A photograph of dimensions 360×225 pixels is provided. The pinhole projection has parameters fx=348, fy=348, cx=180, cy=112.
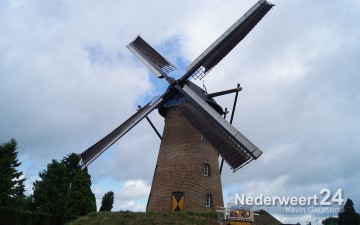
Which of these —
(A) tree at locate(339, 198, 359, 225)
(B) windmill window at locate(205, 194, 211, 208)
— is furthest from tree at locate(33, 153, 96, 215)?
(A) tree at locate(339, 198, 359, 225)

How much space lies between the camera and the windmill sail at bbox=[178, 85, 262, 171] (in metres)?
19.1

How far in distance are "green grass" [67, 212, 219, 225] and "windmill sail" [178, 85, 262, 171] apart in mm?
3734

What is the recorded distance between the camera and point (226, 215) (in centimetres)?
2002

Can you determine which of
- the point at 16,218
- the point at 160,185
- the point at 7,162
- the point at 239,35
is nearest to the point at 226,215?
the point at 160,185

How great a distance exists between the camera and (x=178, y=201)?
22344 millimetres

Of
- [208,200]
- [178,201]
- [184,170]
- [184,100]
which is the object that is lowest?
[178,201]

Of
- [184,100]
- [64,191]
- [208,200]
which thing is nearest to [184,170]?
[208,200]

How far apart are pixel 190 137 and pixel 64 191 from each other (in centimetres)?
2125

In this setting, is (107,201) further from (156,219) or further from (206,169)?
(156,219)

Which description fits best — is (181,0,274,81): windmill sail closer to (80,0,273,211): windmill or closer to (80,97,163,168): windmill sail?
(80,0,273,211): windmill

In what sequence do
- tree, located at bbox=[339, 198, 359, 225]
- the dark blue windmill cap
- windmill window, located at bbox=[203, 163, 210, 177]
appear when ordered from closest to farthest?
windmill window, located at bbox=[203, 163, 210, 177]
the dark blue windmill cap
tree, located at bbox=[339, 198, 359, 225]

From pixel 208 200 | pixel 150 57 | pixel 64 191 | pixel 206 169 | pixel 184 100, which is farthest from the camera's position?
pixel 64 191

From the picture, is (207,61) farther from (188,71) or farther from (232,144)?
(232,144)

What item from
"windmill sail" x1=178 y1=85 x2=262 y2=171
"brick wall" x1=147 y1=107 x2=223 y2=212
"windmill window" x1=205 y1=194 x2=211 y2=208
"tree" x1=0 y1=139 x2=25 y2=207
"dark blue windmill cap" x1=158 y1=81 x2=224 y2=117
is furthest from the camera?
"tree" x1=0 y1=139 x2=25 y2=207
